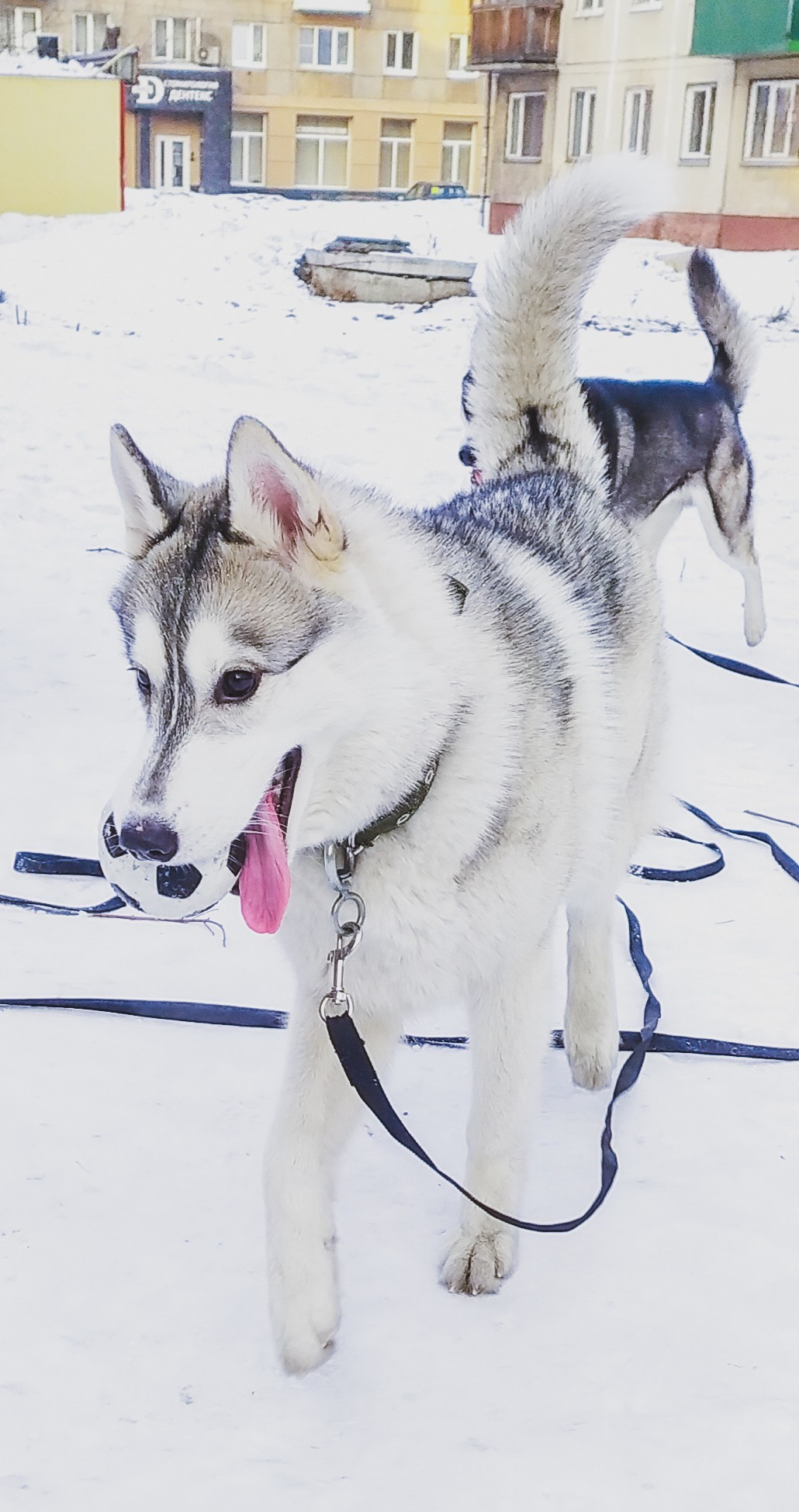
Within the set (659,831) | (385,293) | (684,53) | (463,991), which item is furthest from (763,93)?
(463,991)

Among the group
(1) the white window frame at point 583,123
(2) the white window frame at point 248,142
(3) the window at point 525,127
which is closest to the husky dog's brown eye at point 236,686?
(1) the white window frame at point 583,123

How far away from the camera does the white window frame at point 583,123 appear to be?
20.4m

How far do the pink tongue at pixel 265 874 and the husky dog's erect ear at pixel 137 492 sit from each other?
1.28ft

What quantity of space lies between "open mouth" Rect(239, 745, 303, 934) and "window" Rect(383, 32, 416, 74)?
3011 centimetres

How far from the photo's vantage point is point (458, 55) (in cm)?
2833

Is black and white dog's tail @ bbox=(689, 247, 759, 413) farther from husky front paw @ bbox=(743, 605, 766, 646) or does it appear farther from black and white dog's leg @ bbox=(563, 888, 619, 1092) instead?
black and white dog's leg @ bbox=(563, 888, 619, 1092)

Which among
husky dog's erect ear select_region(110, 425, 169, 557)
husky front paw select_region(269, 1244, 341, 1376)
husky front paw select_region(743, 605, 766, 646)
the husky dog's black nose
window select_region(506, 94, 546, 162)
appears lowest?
husky front paw select_region(743, 605, 766, 646)

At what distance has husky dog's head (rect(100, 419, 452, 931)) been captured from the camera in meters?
1.46

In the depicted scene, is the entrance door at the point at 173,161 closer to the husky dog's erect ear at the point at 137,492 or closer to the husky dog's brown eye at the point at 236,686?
the husky dog's erect ear at the point at 137,492

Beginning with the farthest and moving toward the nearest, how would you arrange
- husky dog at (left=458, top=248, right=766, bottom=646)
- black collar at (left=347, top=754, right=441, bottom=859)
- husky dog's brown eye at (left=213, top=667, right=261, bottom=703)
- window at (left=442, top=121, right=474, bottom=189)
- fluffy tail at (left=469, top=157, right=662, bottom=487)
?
window at (left=442, top=121, right=474, bottom=189)
husky dog at (left=458, top=248, right=766, bottom=646)
fluffy tail at (left=469, top=157, right=662, bottom=487)
black collar at (left=347, top=754, right=441, bottom=859)
husky dog's brown eye at (left=213, top=667, right=261, bottom=703)

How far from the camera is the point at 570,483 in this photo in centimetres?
241

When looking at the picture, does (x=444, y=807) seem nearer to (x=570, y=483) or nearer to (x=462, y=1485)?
(x=462, y=1485)

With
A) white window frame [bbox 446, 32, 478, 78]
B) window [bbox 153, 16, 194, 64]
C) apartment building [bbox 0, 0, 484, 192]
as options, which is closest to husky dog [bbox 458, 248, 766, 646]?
apartment building [bbox 0, 0, 484, 192]

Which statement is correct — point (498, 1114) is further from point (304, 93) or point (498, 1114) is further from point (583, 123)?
point (304, 93)
